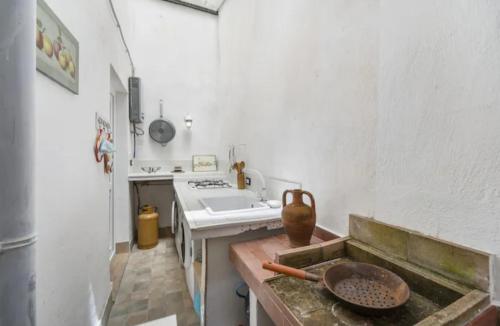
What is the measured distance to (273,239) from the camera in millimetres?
1268

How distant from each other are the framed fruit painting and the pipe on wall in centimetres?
34

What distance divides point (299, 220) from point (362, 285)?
356mm

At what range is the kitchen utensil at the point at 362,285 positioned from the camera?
62 centimetres

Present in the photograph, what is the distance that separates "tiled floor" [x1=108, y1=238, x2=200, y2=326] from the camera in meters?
1.63

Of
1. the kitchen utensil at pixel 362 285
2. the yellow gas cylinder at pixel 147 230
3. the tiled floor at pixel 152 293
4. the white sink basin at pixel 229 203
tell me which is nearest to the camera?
the kitchen utensil at pixel 362 285

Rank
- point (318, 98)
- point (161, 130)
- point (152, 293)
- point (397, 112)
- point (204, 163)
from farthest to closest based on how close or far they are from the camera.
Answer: point (204, 163) → point (161, 130) → point (152, 293) → point (318, 98) → point (397, 112)

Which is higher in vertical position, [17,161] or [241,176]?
[17,161]

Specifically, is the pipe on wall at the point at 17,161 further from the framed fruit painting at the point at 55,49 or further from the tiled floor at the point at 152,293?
the tiled floor at the point at 152,293

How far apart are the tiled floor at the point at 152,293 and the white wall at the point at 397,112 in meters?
1.42

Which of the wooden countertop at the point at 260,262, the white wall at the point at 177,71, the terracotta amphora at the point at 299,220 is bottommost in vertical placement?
the wooden countertop at the point at 260,262

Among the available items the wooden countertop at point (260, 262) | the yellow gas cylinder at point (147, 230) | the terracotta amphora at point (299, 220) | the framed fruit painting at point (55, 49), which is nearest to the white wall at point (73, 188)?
the framed fruit painting at point (55, 49)

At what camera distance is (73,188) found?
1045 millimetres

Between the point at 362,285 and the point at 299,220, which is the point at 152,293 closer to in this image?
the point at 299,220

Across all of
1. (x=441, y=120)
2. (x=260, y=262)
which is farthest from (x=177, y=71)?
(x=441, y=120)
